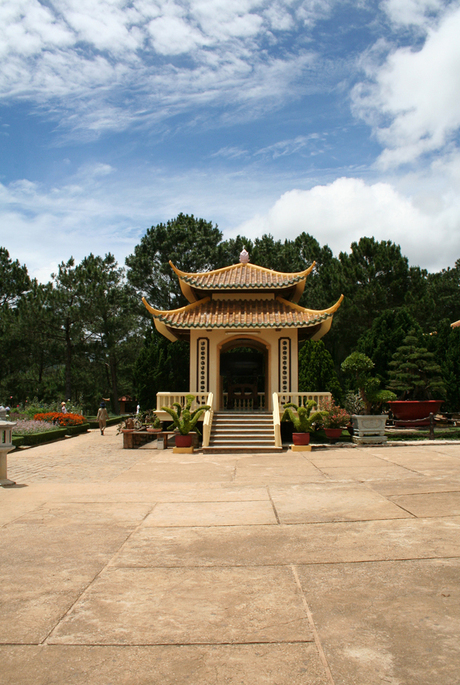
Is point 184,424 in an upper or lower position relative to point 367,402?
lower

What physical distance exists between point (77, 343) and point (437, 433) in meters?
27.7

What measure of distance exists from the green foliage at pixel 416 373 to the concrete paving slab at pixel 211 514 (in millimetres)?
12377

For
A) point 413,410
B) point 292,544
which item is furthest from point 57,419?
point 292,544

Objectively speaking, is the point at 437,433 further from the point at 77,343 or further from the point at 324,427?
the point at 77,343

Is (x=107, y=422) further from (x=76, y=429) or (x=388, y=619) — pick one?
(x=388, y=619)

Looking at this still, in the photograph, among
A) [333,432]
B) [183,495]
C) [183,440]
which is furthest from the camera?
[333,432]

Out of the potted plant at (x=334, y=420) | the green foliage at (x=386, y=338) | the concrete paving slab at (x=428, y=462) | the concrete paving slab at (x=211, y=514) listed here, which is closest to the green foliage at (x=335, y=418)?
the potted plant at (x=334, y=420)

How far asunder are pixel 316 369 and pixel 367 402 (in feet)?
26.4

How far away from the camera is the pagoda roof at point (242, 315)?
1616 cm

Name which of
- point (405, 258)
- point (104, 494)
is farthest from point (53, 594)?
point (405, 258)

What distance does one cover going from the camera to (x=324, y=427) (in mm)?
15359

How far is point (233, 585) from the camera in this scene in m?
3.89

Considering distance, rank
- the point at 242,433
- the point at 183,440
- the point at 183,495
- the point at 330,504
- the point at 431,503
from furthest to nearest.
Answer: the point at 242,433, the point at 183,440, the point at 183,495, the point at 330,504, the point at 431,503

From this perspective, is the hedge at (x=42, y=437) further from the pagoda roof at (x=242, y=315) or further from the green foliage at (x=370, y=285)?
the green foliage at (x=370, y=285)
